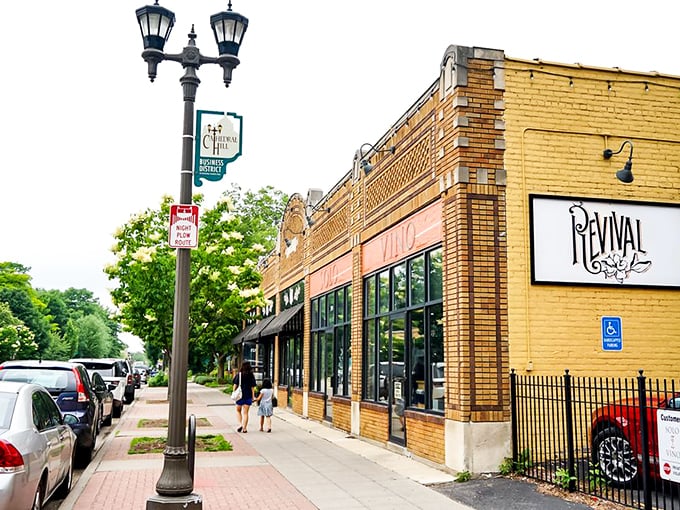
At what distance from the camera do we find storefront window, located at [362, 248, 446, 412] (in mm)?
11797

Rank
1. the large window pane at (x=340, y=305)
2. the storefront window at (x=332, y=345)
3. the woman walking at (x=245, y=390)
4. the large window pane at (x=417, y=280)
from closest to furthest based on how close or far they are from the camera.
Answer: the large window pane at (x=417, y=280) → the woman walking at (x=245, y=390) → the storefront window at (x=332, y=345) → the large window pane at (x=340, y=305)

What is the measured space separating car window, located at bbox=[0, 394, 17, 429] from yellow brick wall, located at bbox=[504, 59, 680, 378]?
21.8 feet

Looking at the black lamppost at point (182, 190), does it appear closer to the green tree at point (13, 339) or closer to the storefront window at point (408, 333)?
the storefront window at point (408, 333)

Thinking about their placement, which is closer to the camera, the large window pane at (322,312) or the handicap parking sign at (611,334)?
the handicap parking sign at (611,334)

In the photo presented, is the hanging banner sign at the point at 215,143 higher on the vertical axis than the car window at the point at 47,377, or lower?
higher

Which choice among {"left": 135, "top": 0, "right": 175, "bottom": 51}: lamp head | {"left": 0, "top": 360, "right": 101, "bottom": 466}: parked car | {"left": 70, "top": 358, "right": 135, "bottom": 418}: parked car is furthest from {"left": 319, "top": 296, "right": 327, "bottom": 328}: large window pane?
{"left": 135, "top": 0, "right": 175, "bottom": 51}: lamp head

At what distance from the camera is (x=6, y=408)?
742cm

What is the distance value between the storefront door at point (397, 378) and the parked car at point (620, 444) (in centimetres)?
456

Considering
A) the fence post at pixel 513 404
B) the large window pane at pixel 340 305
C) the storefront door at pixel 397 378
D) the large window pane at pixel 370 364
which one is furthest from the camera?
the large window pane at pixel 340 305

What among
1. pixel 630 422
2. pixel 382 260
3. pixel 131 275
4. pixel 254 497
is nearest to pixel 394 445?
pixel 382 260

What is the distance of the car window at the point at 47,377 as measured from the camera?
39.9ft

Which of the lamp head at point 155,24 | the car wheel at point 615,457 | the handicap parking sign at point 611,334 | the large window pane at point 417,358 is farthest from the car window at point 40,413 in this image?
the handicap parking sign at point 611,334

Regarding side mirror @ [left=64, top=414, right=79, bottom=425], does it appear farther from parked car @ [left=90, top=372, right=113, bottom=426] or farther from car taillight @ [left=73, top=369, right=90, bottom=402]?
parked car @ [left=90, top=372, right=113, bottom=426]

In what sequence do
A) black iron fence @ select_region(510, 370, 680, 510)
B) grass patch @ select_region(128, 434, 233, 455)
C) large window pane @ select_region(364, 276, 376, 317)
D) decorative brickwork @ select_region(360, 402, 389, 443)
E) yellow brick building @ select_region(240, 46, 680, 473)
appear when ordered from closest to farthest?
black iron fence @ select_region(510, 370, 680, 510), yellow brick building @ select_region(240, 46, 680, 473), grass patch @ select_region(128, 434, 233, 455), decorative brickwork @ select_region(360, 402, 389, 443), large window pane @ select_region(364, 276, 376, 317)
